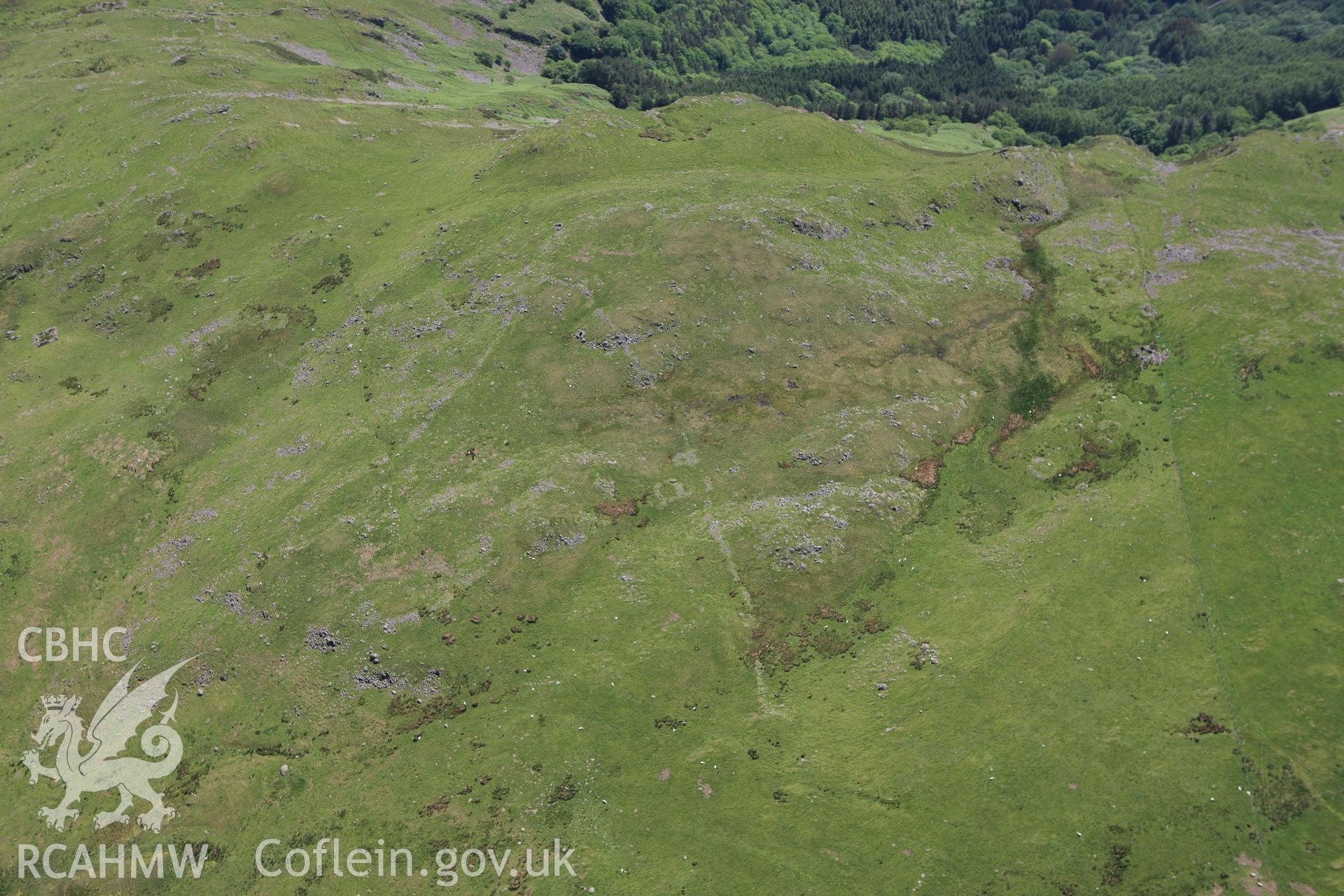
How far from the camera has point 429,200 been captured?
10300 centimetres

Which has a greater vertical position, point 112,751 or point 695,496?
point 695,496

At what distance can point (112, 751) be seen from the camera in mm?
51844

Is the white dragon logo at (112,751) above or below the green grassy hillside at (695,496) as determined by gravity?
below

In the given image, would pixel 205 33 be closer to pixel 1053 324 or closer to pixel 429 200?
pixel 429 200

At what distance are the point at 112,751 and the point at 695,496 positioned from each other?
168ft

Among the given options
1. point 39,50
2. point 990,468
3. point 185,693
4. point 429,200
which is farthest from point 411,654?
point 39,50

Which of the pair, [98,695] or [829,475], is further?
[829,475]

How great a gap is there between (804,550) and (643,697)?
19917mm

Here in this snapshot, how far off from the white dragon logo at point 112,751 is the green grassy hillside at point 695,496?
50.9 inches

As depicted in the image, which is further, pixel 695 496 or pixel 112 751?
pixel 695 496

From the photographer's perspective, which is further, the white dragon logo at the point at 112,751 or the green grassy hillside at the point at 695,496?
the white dragon logo at the point at 112,751

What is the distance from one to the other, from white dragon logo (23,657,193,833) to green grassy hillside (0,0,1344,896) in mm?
1292

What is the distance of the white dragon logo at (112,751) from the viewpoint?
161 ft

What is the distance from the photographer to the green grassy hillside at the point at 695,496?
45.4 metres
